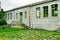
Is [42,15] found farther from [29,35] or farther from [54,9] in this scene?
[29,35]

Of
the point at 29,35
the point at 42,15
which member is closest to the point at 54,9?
the point at 42,15

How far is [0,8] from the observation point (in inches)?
2287

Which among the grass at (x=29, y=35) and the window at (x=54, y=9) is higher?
the window at (x=54, y=9)

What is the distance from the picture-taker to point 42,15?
100 ft

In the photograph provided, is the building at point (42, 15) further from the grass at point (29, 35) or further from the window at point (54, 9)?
the grass at point (29, 35)

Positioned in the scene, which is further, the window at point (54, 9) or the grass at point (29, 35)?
the window at point (54, 9)

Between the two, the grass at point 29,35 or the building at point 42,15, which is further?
the building at point 42,15

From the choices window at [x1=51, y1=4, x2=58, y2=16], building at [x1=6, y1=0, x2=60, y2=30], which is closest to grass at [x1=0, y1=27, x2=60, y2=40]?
building at [x1=6, y1=0, x2=60, y2=30]

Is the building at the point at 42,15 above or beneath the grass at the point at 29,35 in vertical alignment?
above

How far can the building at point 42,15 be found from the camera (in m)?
27.4

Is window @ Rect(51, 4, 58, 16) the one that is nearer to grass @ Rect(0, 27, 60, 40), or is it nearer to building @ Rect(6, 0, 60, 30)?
building @ Rect(6, 0, 60, 30)

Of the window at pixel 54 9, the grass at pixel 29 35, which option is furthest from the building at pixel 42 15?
the grass at pixel 29 35

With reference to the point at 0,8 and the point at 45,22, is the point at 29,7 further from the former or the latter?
the point at 0,8

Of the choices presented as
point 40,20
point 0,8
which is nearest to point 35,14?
point 40,20
